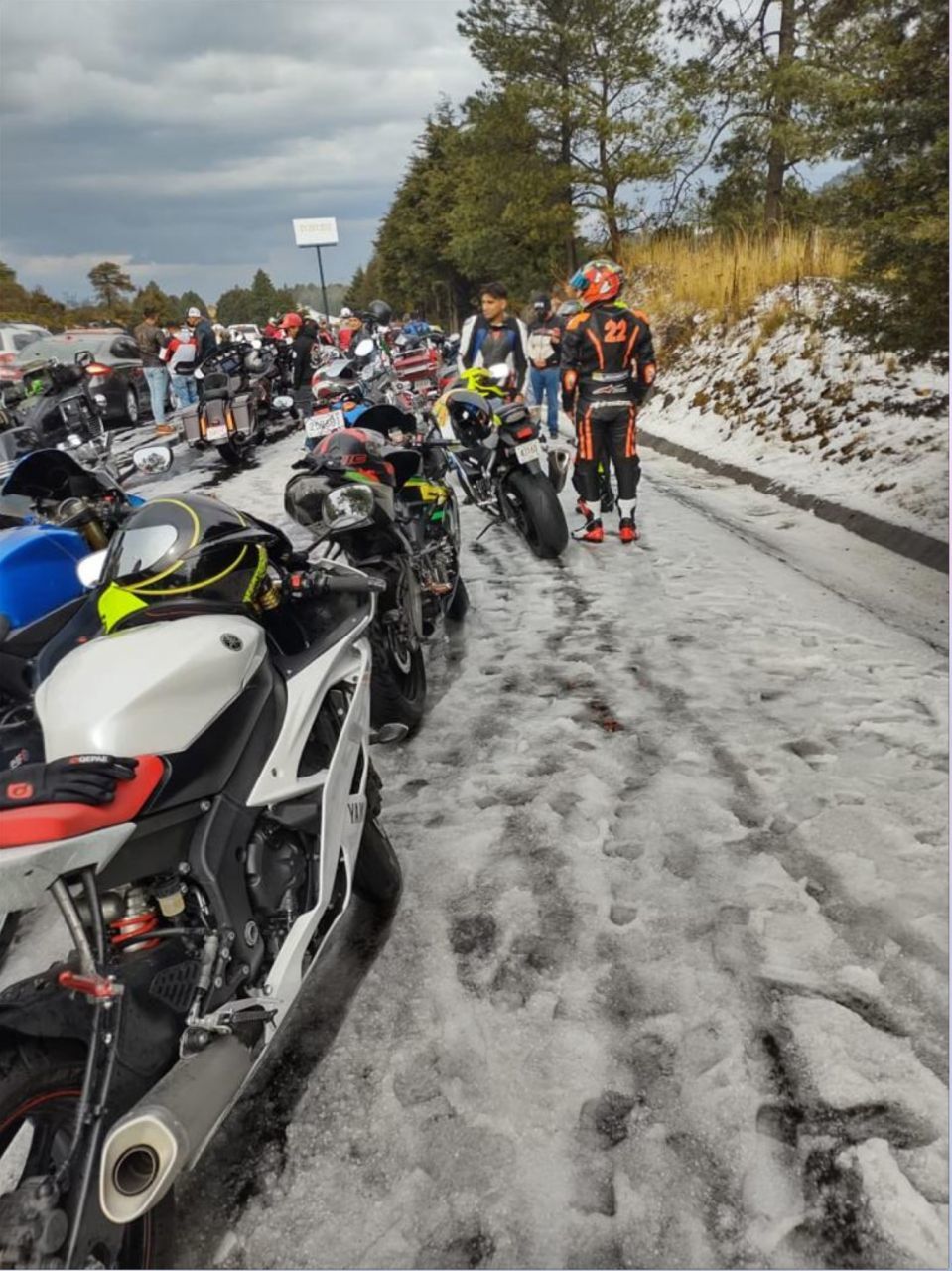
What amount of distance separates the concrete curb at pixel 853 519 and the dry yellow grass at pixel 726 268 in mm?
3473

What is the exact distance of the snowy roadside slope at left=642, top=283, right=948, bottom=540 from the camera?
707 cm

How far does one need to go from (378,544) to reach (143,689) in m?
2.44

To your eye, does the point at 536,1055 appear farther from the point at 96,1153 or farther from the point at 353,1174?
the point at 96,1153

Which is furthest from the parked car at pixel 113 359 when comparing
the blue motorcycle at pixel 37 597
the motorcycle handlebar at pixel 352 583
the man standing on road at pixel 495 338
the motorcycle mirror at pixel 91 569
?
the motorcycle handlebar at pixel 352 583

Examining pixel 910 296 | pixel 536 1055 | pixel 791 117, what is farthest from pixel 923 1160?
pixel 791 117

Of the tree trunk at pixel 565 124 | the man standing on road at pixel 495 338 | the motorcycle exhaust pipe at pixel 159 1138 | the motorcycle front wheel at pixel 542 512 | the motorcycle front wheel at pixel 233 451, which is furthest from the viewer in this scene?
the tree trunk at pixel 565 124

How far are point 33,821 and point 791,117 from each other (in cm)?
1859

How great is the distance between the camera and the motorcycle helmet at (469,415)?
22.0 ft

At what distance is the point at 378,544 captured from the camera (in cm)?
417

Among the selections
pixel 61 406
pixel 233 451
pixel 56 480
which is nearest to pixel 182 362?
pixel 61 406

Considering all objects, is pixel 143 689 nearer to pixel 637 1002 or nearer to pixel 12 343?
pixel 637 1002

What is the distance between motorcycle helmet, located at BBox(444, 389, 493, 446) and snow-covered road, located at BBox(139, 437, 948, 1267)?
2.89m

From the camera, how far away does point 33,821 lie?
1492 mm

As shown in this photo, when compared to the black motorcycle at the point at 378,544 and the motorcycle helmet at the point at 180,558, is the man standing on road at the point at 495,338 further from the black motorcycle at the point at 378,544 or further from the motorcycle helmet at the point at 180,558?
the motorcycle helmet at the point at 180,558
